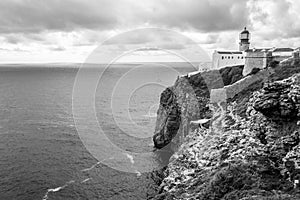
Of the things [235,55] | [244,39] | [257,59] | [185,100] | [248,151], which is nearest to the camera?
[248,151]

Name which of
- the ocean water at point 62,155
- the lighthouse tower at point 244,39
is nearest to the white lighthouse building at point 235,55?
the lighthouse tower at point 244,39

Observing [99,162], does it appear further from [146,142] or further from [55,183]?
[146,142]

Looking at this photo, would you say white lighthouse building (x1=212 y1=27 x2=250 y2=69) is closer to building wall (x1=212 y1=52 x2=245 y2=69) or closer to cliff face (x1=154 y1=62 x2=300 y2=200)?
building wall (x1=212 y1=52 x2=245 y2=69)

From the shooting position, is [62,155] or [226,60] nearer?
[62,155]

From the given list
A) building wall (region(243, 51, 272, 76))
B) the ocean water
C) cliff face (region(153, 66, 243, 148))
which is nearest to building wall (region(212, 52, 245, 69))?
cliff face (region(153, 66, 243, 148))

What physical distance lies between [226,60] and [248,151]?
Answer: 1759 inches

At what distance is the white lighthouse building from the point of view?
78.7 metres

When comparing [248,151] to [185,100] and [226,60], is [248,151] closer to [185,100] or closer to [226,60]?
[185,100]

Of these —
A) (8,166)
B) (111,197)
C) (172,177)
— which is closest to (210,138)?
(172,177)

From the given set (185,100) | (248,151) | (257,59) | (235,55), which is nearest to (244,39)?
(235,55)

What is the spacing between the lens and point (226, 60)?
3253 inches

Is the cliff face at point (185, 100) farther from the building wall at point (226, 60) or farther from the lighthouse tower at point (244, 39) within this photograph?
the lighthouse tower at point (244, 39)

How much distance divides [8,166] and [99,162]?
61.3ft

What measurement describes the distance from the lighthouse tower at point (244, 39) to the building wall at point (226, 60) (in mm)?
4133
